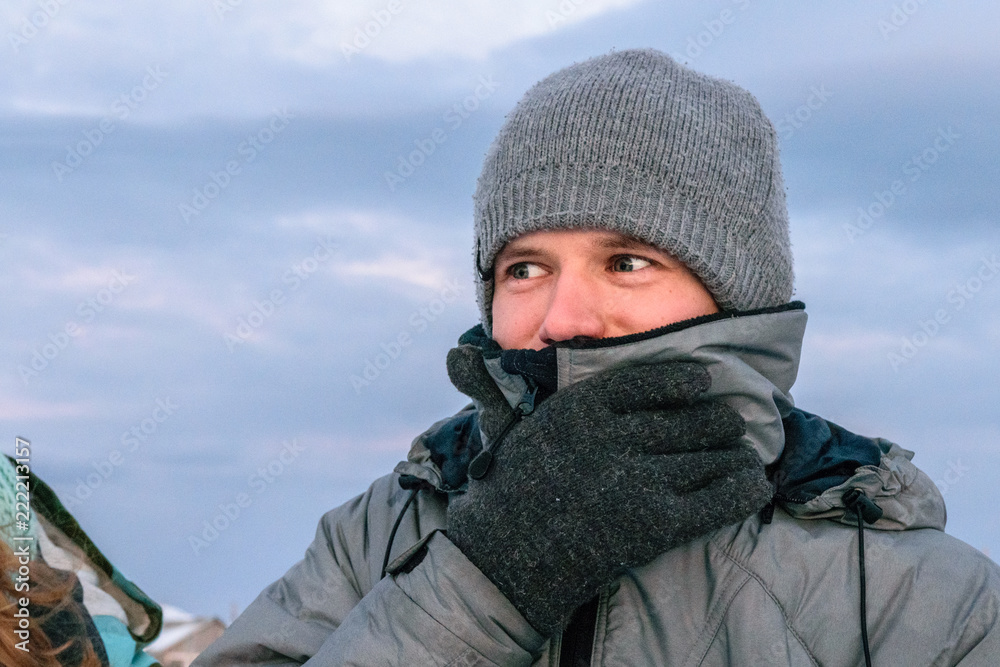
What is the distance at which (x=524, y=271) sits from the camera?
235 centimetres

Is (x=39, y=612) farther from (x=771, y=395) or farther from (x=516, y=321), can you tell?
(x=771, y=395)

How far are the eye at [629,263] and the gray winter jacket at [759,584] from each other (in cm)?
21

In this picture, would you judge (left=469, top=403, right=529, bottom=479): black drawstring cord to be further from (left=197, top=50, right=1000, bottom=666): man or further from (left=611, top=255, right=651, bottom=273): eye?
(left=611, top=255, right=651, bottom=273): eye

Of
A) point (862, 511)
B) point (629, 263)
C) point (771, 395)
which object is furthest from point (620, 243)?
point (862, 511)

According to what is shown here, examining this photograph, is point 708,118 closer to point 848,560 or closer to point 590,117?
point 590,117

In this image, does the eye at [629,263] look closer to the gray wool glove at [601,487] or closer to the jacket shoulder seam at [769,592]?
A: the gray wool glove at [601,487]

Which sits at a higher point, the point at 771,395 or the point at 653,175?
the point at 653,175

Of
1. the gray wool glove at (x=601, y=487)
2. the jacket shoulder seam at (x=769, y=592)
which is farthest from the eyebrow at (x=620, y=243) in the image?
the jacket shoulder seam at (x=769, y=592)

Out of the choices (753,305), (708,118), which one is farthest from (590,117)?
(753,305)

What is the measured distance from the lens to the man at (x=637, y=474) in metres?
1.87

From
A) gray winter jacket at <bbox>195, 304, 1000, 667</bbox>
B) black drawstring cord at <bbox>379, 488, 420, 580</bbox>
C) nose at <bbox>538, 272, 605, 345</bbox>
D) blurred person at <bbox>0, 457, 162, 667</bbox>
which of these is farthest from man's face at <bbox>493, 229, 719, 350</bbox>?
blurred person at <bbox>0, 457, 162, 667</bbox>

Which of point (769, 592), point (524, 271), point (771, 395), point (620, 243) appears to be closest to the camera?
point (769, 592)

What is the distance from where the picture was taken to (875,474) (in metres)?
2.08

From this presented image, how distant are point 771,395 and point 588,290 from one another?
0.46 metres
